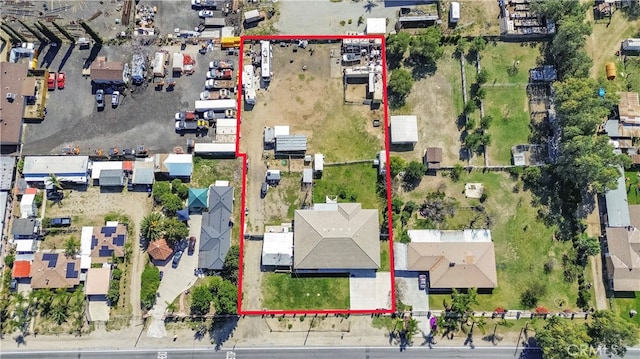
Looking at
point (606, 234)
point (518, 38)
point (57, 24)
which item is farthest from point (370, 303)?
point (57, 24)

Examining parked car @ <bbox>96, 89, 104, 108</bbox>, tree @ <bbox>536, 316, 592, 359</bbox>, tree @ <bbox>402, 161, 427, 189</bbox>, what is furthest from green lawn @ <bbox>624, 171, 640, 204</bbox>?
parked car @ <bbox>96, 89, 104, 108</bbox>

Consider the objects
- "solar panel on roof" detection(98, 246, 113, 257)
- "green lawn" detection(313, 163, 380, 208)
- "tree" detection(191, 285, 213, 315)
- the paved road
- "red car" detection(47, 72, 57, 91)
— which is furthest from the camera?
"red car" detection(47, 72, 57, 91)

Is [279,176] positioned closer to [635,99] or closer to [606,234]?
[606,234]

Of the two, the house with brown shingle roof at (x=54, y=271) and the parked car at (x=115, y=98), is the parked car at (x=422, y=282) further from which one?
the parked car at (x=115, y=98)

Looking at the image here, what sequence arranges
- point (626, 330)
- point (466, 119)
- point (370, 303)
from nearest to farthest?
point (626, 330), point (370, 303), point (466, 119)

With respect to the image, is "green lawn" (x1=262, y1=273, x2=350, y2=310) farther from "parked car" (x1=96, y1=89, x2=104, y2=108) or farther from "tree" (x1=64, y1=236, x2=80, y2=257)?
"parked car" (x1=96, y1=89, x2=104, y2=108)

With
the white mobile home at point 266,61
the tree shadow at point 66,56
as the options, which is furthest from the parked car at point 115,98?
the white mobile home at point 266,61

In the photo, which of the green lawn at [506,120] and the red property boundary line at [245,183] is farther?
the green lawn at [506,120]
